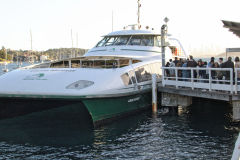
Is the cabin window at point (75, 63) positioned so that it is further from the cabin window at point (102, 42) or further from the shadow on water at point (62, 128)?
the cabin window at point (102, 42)

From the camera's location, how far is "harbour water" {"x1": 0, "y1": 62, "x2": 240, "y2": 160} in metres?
11.0

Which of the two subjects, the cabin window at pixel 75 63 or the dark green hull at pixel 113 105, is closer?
the dark green hull at pixel 113 105

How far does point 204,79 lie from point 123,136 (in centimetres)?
419

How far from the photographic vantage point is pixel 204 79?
1397 centimetres

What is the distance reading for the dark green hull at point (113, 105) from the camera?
13745 mm

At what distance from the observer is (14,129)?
14.2 meters

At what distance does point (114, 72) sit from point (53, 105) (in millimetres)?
3807

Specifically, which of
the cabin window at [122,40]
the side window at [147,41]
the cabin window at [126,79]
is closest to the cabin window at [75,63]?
the cabin window at [122,40]

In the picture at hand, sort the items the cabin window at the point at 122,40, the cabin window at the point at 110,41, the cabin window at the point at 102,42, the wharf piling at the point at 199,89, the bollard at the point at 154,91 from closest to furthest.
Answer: the wharf piling at the point at 199,89
the bollard at the point at 154,91
the cabin window at the point at 122,40
the cabin window at the point at 110,41
the cabin window at the point at 102,42

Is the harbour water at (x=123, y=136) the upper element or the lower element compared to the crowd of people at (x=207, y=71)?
lower

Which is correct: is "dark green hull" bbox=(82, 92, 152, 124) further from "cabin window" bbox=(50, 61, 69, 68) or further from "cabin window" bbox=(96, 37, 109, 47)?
"cabin window" bbox=(96, 37, 109, 47)

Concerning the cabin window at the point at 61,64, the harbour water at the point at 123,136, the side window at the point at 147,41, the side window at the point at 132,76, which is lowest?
the harbour water at the point at 123,136

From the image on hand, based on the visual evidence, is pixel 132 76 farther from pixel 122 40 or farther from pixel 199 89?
pixel 122 40

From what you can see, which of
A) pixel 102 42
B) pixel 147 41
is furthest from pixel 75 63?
pixel 147 41
